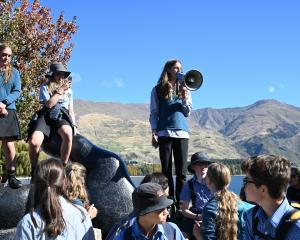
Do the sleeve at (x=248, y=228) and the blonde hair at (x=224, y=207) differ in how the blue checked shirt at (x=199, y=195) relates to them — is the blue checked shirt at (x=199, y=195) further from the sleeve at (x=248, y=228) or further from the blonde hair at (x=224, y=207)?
the sleeve at (x=248, y=228)

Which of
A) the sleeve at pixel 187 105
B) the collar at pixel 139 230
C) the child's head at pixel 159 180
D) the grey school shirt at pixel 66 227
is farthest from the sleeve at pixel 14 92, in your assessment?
the collar at pixel 139 230

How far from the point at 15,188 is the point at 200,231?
11.4 feet

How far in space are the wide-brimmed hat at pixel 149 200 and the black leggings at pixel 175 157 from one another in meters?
3.84

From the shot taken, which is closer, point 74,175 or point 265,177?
point 265,177

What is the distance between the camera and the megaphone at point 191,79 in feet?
27.5

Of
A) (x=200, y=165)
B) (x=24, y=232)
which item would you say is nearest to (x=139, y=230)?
(x=24, y=232)

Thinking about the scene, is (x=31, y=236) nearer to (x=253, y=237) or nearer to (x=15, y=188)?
(x=253, y=237)

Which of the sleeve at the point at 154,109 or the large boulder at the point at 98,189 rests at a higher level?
the sleeve at the point at 154,109

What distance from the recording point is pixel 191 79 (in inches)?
331

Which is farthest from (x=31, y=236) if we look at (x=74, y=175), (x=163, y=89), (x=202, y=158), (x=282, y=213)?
(x=163, y=89)

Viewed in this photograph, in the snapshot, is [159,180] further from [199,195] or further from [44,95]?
[44,95]

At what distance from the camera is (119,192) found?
325 inches

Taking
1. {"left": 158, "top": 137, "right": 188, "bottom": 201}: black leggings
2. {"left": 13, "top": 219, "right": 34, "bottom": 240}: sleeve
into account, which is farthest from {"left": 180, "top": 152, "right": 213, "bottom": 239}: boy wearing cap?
{"left": 13, "top": 219, "right": 34, "bottom": 240}: sleeve

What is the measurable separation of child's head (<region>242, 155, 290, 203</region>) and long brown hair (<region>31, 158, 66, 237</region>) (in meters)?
1.60
